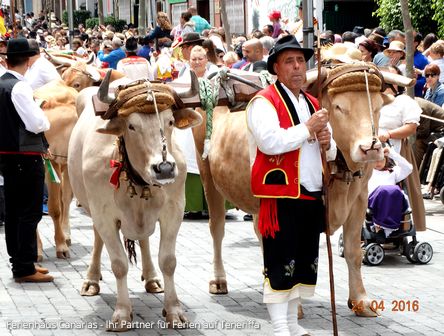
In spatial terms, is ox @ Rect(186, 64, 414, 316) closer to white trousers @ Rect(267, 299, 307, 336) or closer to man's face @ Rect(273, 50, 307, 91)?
man's face @ Rect(273, 50, 307, 91)

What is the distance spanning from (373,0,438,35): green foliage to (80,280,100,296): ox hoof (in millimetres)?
15844

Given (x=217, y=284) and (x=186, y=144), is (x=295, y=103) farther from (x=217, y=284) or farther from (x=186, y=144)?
(x=186, y=144)

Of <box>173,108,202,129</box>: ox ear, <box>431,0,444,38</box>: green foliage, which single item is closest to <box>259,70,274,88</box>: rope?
<box>173,108,202,129</box>: ox ear

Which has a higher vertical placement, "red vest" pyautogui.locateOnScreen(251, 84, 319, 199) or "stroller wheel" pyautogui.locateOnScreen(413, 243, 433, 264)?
"red vest" pyautogui.locateOnScreen(251, 84, 319, 199)

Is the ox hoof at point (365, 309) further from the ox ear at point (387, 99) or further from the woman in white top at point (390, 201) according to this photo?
the woman in white top at point (390, 201)

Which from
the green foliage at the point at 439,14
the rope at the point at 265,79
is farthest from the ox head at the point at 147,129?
the green foliage at the point at 439,14

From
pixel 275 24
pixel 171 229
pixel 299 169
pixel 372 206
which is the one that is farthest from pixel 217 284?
pixel 275 24

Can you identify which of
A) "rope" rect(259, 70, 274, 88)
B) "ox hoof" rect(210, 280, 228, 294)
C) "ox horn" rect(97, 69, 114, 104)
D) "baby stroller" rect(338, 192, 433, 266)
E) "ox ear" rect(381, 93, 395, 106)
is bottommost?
"ox hoof" rect(210, 280, 228, 294)

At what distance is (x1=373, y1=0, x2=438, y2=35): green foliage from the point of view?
79.1 feet

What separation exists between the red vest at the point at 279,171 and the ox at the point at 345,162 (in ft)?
2.42

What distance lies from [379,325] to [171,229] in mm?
1799

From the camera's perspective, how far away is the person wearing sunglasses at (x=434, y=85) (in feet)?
49.5

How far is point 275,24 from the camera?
21984 mm

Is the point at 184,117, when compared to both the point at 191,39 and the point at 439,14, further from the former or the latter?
the point at 439,14
